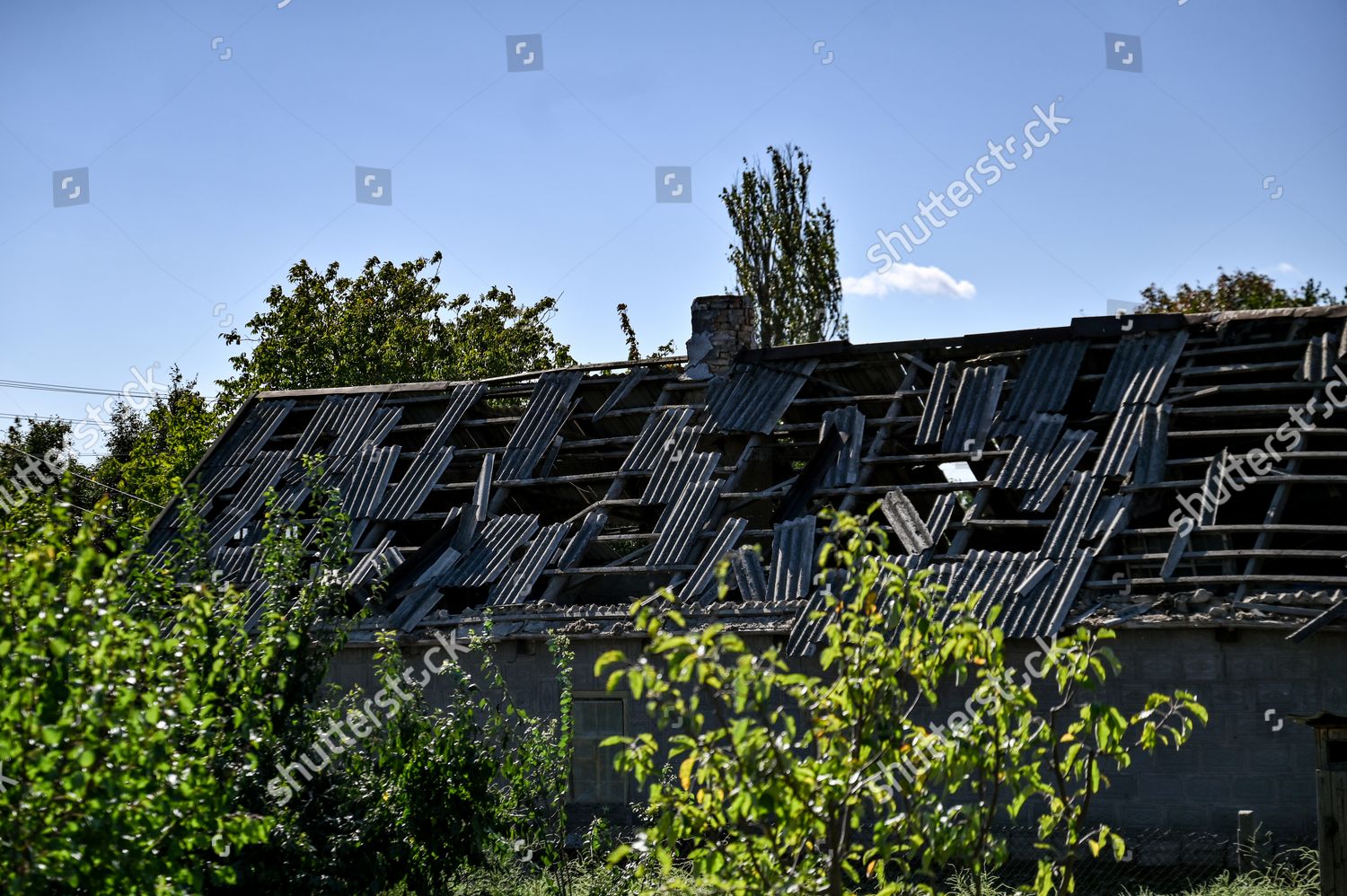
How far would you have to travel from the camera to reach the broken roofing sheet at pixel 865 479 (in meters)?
13.1

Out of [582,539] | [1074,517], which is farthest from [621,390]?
[1074,517]

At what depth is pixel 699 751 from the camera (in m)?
5.71

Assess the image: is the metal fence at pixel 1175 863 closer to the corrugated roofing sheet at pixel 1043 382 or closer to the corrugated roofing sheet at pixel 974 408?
the corrugated roofing sheet at pixel 974 408

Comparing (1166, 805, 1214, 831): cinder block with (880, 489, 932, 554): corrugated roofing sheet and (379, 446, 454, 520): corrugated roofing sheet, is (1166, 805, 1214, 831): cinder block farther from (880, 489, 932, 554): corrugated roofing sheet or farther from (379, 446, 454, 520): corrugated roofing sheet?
(379, 446, 454, 520): corrugated roofing sheet

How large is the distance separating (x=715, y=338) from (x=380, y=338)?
21267mm

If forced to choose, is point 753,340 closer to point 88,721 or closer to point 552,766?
point 552,766

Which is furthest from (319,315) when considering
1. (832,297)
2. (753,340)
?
(753,340)

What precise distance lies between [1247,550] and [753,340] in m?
7.02

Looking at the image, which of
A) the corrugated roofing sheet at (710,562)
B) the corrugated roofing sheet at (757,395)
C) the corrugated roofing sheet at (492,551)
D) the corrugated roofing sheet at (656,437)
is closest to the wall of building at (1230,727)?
the corrugated roofing sheet at (710,562)

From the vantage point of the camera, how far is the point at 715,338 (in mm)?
17219

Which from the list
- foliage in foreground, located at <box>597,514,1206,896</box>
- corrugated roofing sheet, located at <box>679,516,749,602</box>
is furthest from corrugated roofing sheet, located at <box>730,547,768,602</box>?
foliage in foreground, located at <box>597,514,1206,896</box>

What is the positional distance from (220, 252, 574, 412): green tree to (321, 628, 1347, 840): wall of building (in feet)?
81.7

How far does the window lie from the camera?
47.3 ft

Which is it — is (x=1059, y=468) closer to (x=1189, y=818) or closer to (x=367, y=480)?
(x=1189, y=818)
